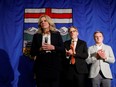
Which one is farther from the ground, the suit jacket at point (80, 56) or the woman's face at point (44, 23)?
the woman's face at point (44, 23)

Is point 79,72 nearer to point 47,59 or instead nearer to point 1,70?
point 47,59

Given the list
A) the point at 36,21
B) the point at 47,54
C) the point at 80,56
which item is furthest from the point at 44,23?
the point at 36,21

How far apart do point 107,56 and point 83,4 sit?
113cm

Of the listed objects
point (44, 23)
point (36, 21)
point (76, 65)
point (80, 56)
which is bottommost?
point (76, 65)

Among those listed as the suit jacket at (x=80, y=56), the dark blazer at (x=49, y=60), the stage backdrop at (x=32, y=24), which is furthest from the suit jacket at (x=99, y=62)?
the dark blazer at (x=49, y=60)

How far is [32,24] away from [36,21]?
9 cm

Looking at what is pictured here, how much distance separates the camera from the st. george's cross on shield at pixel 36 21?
13.9ft

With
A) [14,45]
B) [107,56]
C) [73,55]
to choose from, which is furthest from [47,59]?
[14,45]

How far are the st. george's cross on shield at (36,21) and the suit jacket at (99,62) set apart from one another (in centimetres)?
69

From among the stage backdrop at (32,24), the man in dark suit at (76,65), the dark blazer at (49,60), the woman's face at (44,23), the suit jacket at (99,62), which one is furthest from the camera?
the stage backdrop at (32,24)

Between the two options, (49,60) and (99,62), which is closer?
(49,60)

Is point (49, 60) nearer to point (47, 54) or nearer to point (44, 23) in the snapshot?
point (47, 54)

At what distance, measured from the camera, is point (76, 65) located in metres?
3.44

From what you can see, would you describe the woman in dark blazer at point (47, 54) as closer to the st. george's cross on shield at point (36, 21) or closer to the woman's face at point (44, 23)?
the woman's face at point (44, 23)
